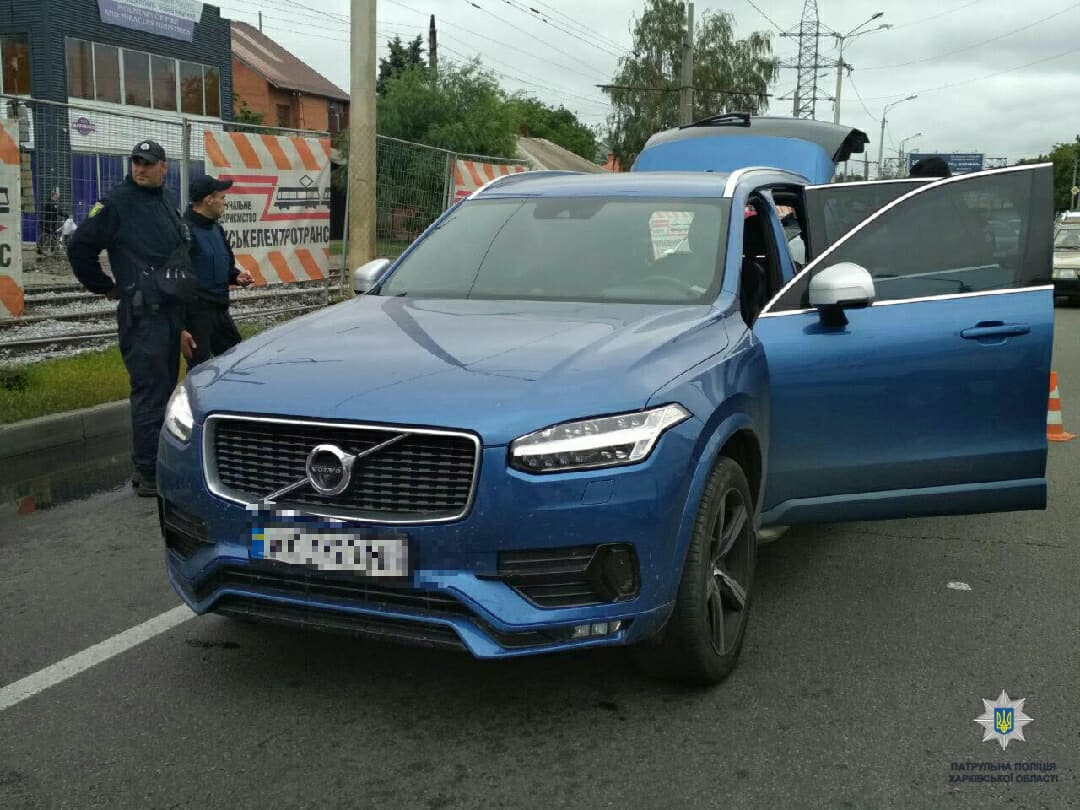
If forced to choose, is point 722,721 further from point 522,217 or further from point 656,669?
point 522,217

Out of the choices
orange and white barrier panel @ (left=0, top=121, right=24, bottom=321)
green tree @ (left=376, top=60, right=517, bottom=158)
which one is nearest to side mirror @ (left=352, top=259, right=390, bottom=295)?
orange and white barrier panel @ (left=0, top=121, right=24, bottom=321)

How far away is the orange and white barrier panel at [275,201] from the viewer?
1169cm

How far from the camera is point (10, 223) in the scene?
28.2ft

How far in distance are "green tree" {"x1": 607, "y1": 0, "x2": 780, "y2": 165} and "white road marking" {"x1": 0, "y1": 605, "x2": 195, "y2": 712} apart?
5589 cm

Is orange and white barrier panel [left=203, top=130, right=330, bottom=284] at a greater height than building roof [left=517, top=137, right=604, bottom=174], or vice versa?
building roof [left=517, top=137, right=604, bottom=174]

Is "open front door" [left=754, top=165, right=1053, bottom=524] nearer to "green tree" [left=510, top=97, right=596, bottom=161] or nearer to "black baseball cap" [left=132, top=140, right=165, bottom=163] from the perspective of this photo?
"black baseball cap" [left=132, top=140, right=165, bottom=163]

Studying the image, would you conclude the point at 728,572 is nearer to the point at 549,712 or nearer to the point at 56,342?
the point at 549,712

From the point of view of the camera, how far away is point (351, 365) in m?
3.57

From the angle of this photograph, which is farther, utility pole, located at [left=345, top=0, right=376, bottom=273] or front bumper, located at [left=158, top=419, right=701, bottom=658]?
utility pole, located at [left=345, top=0, right=376, bottom=273]

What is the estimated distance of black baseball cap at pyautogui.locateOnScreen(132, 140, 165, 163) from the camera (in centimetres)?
622

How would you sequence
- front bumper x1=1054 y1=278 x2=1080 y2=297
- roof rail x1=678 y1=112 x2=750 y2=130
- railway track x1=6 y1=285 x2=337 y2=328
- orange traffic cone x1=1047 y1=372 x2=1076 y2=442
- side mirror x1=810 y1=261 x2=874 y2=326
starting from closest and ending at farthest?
side mirror x1=810 y1=261 x2=874 y2=326 → orange traffic cone x1=1047 y1=372 x2=1076 y2=442 → railway track x1=6 y1=285 x2=337 y2=328 → roof rail x1=678 y1=112 x2=750 y2=130 → front bumper x1=1054 y1=278 x2=1080 y2=297

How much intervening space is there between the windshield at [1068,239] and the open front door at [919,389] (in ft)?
63.3

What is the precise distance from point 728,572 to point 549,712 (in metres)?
0.75

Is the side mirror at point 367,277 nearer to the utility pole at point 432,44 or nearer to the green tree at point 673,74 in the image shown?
the utility pole at point 432,44
